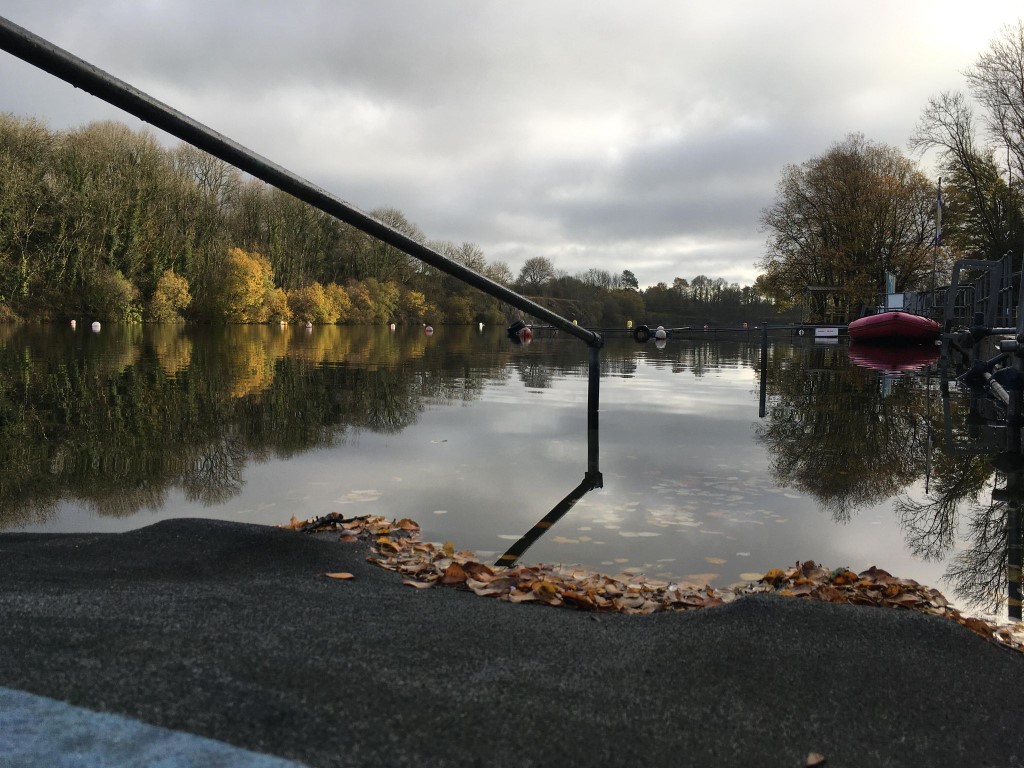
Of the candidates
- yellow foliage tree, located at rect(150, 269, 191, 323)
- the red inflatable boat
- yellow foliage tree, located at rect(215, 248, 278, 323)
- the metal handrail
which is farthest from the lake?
yellow foliage tree, located at rect(215, 248, 278, 323)

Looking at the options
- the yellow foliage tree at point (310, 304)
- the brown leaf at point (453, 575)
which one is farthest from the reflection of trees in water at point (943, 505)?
the yellow foliage tree at point (310, 304)

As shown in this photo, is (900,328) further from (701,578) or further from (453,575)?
(453,575)

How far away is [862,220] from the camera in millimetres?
53875

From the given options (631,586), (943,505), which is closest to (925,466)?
(943,505)

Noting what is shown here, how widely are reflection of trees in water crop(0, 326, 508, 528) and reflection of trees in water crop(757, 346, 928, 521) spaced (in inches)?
202

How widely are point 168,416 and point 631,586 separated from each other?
8.30 m

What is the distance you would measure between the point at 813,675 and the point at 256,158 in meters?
4.15

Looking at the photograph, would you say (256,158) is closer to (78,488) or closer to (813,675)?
(78,488)

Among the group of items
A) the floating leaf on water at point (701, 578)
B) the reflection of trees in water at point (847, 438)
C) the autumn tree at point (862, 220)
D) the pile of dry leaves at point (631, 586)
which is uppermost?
the autumn tree at point (862, 220)

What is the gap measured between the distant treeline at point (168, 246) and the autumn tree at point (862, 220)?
20.4m

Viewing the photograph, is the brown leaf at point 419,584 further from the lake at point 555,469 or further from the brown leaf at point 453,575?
the lake at point 555,469

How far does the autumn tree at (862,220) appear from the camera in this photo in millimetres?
53625

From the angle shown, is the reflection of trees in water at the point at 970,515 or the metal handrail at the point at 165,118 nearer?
the metal handrail at the point at 165,118

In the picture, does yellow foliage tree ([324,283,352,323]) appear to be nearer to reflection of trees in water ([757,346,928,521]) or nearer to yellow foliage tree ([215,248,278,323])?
yellow foliage tree ([215,248,278,323])
